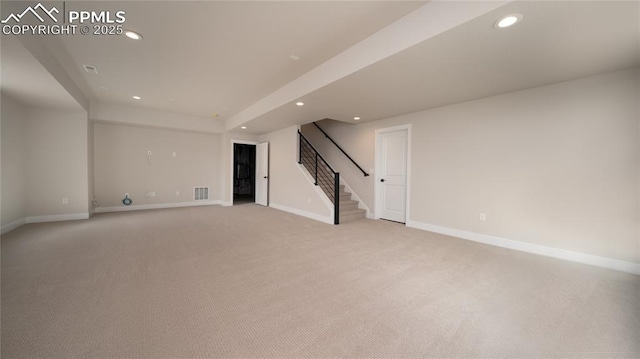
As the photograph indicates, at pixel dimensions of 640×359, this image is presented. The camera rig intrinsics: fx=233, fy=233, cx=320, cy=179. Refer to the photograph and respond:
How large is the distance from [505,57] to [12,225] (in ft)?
26.6

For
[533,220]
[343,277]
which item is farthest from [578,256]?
[343,277]

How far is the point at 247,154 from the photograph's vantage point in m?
10.8

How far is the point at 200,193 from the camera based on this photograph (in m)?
7.48

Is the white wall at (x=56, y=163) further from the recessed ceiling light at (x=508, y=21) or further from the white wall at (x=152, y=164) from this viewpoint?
the recessed ceiling light at (x=508, y=21)

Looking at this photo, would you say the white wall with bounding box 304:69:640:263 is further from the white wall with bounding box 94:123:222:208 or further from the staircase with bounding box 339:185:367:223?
the white wall with bounding box 94:123:222:208

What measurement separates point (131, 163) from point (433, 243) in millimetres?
7573

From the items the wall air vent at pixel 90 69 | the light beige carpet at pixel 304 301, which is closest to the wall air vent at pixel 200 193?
the light beige carpet at pixel 304 301

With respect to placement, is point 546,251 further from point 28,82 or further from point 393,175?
point 28,82

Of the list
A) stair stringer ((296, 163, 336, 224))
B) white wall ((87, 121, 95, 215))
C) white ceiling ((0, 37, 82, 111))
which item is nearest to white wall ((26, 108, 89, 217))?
white wall ((87, 121, 95, 215))

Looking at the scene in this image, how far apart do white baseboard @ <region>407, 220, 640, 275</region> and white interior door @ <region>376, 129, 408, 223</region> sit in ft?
3.09

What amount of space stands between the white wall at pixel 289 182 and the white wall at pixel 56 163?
14.1 feet

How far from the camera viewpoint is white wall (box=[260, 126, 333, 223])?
5.70m

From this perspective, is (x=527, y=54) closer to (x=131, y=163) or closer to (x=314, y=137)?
(x=314, y=137)

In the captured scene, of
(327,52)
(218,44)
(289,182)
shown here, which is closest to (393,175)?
(289,182)
